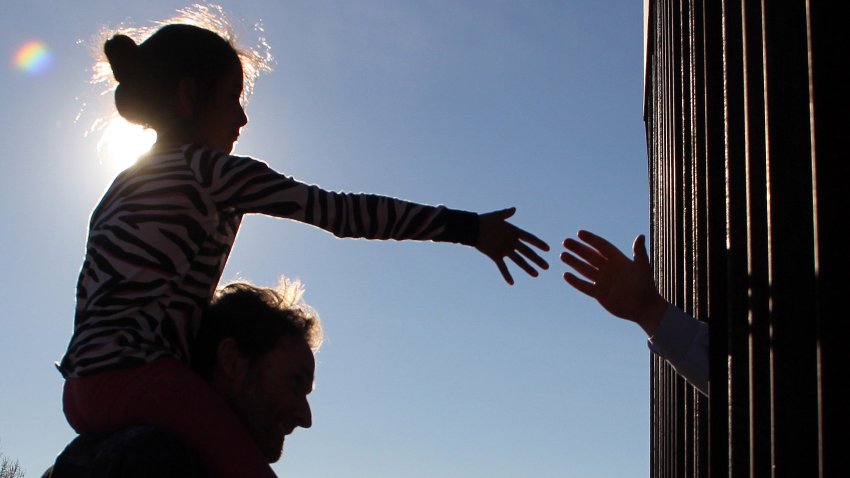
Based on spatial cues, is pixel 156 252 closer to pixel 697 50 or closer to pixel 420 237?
pixel 420 237

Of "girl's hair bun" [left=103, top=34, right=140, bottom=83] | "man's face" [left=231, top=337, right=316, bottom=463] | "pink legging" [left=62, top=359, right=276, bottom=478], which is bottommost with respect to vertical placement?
"pink legging" [left=62, top=359, right=276, bottom=478]

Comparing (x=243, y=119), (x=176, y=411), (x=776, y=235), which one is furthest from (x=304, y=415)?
(x=776, y=235)

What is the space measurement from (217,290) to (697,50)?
1598 millimetres

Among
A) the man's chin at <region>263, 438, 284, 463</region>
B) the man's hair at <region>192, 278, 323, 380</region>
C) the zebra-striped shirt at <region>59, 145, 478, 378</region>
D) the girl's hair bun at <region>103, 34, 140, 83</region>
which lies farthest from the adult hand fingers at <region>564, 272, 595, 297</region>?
the girl's hair bun at <region>103, 34, 140, 83</region>

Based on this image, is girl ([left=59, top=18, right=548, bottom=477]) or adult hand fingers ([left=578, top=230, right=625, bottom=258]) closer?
girl ([left=59, top=18, right=548, bottom=477])

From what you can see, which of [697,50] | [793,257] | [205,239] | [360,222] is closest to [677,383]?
[697,50]

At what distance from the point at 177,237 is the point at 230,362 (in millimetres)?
420

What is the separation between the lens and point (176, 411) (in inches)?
95.9

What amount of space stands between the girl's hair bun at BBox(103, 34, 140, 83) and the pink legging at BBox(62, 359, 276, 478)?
974 millimetres

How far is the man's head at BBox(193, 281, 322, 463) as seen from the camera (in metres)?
2.83

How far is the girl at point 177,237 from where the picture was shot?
247 cm

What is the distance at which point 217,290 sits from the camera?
299 centimetres

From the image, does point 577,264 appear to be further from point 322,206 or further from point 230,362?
point 230,362

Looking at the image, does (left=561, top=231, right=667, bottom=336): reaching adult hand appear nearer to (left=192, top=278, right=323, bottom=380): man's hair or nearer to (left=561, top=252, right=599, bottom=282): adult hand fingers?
(left=561, top=252, right=599, bottom=282): adult hand fingers
